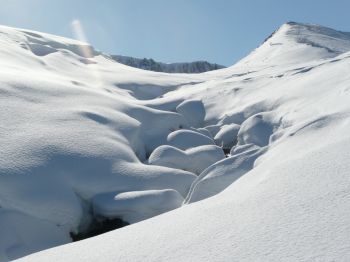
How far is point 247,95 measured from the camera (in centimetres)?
→ 1298

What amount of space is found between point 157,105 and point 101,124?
448 centimetres

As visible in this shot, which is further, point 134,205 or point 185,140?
point 185,140

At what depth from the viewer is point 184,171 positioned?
25.0 feet

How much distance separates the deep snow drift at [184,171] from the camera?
3.06 meters

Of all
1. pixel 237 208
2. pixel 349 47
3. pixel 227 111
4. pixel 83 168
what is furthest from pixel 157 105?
pixel 349 47

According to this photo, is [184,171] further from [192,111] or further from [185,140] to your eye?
[192,111]

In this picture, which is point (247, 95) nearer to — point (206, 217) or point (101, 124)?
point (101, 124)

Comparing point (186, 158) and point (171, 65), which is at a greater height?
point (186, 158)

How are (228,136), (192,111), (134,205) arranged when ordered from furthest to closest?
(192,111)
(228,136)
(134,205)

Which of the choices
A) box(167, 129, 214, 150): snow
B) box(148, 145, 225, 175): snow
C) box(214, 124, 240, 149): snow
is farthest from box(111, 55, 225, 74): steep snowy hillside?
box(148, 145, 225, 175): snow

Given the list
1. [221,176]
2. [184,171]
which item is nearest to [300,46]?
[184,171]

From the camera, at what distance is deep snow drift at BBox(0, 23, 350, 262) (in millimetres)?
3064

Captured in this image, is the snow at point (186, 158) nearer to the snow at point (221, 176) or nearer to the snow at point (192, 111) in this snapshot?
the snow at point (221, 176)

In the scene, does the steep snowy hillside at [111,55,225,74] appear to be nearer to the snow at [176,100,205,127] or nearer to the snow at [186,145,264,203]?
the snow at [176,100,205,127]
